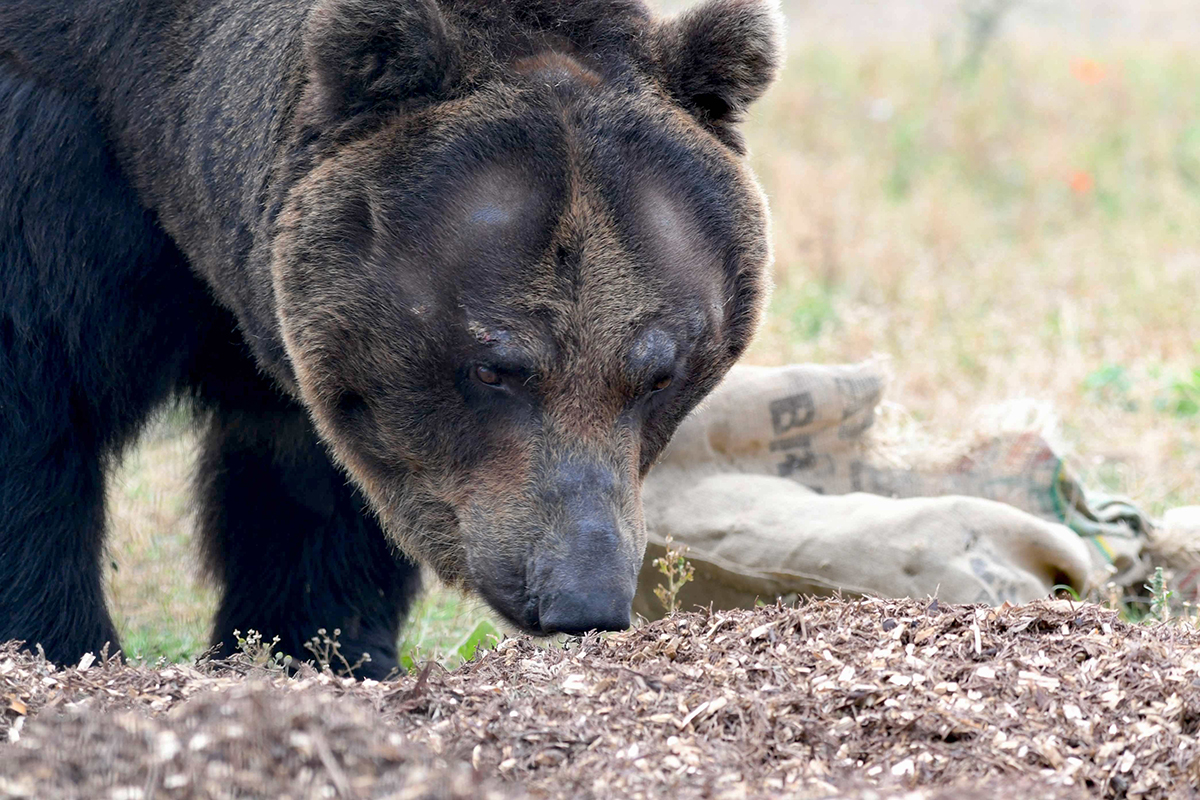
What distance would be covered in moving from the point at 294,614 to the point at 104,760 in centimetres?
250

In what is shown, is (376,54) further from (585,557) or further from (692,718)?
(692,718)

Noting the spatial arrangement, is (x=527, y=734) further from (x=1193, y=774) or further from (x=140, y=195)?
(x=140, y=195)

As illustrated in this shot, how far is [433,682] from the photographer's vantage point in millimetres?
2729

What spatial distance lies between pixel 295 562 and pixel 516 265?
1.96 m

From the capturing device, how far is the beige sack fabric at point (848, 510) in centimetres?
449

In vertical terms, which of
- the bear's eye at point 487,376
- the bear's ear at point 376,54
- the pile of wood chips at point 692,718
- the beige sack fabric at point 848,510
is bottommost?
the beige sack fabric at point 848,510

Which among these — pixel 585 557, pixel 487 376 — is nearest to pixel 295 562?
pixel 487 376

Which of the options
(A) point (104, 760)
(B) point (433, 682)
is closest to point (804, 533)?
(B) point (433, 682)

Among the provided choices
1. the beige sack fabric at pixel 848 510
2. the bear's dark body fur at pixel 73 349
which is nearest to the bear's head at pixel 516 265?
the bear's dark body fur at pixel 73 349

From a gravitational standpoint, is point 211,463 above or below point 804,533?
above

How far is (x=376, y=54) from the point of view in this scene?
3133 millimetres

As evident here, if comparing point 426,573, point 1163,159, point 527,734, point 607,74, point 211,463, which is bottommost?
point 1163,159

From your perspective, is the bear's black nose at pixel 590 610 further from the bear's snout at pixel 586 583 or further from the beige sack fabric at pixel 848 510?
the beige sack fabric at pixel 848 510

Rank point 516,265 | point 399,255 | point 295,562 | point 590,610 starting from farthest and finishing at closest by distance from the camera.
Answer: point 295,562, point 399,255, point 516,265, point 590,610
